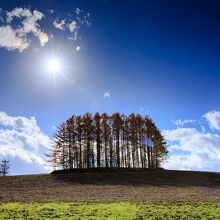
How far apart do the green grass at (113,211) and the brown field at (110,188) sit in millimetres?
4784

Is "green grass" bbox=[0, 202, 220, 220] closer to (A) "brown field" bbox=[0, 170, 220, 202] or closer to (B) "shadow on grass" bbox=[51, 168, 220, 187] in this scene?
(A) "brown field" bbox=[0, 170, 220, 202]

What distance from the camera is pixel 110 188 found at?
40.7 m

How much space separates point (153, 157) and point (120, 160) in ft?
28.0

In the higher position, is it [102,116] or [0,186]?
[102,116]

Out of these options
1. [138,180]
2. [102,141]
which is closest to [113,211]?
[138,180]

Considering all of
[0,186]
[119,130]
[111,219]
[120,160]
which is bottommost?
[111,219]

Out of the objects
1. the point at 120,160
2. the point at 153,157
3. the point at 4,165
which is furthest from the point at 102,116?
the point at 4,165

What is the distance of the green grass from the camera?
72.1ft

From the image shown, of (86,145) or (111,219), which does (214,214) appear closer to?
(111,219)

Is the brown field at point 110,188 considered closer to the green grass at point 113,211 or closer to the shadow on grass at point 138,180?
the shadow on grass at point 138,180

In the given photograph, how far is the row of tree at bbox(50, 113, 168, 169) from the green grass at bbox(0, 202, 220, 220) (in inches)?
1793

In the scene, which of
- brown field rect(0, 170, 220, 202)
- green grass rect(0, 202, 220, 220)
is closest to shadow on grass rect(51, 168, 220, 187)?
brown field rect(0, 170, 220, 202)

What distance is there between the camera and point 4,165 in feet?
345

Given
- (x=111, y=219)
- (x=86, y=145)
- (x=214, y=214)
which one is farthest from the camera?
(x=86, y=145)
